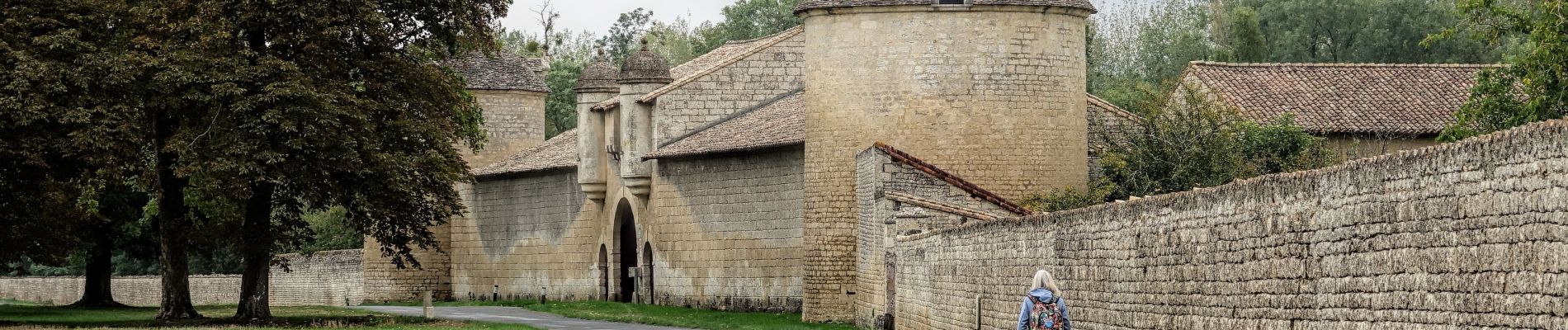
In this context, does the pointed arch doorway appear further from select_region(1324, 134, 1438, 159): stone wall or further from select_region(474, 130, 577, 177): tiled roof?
select_region(1324, 134, 1438, 159): stone wall

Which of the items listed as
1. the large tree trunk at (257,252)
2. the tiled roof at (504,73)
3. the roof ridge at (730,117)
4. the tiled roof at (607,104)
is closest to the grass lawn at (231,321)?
the large tree trunk at (257,252)

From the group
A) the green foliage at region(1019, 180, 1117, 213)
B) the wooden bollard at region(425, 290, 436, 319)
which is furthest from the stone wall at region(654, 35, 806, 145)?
the green foliage at region(1019, 180, 1117, 213)

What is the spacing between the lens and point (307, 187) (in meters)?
31.1

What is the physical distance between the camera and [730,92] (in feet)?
139

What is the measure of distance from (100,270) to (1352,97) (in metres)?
28.0

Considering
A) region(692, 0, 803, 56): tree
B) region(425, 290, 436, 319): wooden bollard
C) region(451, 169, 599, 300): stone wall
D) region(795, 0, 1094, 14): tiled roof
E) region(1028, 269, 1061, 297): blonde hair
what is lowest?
region(425, 290, 436, 319): wooden bollard

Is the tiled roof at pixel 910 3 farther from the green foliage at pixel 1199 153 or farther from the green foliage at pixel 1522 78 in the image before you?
the green foliage at pixel 1522 78

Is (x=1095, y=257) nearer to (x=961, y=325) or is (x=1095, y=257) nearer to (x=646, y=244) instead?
(x=961, y=325)

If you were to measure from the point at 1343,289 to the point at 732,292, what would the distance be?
28.5m

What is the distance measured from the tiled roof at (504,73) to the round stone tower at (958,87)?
963 inches

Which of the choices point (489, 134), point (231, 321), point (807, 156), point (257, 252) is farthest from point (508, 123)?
point (807, 156)

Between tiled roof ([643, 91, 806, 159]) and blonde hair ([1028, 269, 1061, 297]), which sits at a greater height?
tiled roof ([643, 91, 806, 159])

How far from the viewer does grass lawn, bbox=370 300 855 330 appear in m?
31.7

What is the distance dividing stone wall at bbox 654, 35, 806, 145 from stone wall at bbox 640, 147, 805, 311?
2.71ft
